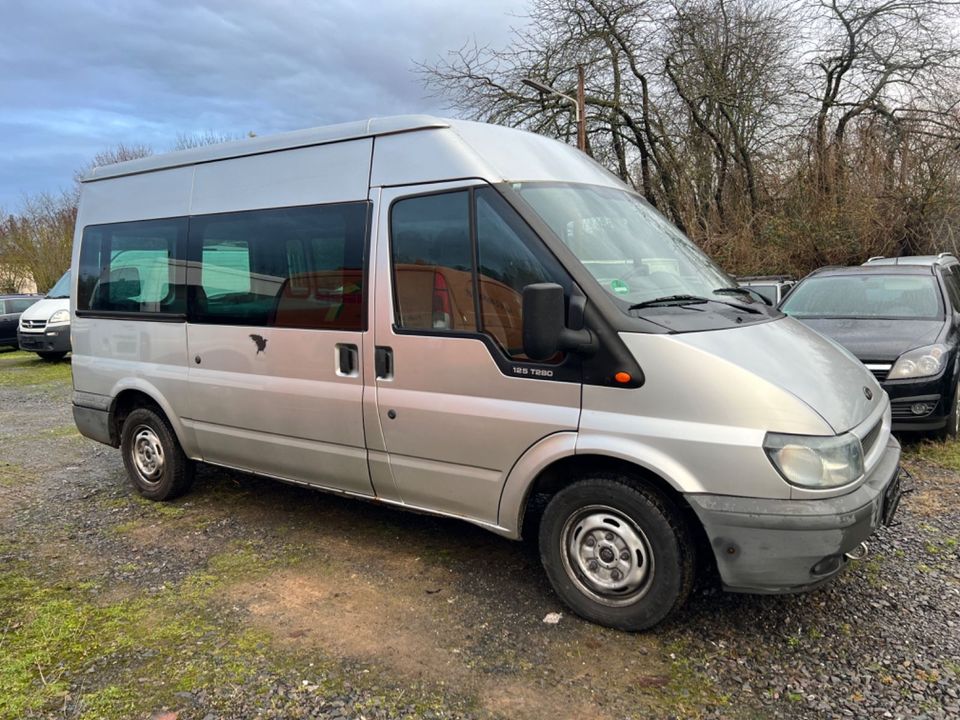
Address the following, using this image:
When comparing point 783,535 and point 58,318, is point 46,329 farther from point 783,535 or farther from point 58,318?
point 783,535

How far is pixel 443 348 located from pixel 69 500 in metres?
3.82

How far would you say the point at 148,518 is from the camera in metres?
5.11

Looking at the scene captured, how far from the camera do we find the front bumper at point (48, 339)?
14.7 m

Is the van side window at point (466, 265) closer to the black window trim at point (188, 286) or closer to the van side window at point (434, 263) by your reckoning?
the van side window at point (434, 263)

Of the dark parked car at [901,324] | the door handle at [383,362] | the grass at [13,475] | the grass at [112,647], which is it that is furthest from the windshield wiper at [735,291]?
the grass at [13,475]

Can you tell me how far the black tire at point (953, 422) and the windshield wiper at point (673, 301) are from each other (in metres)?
3.71

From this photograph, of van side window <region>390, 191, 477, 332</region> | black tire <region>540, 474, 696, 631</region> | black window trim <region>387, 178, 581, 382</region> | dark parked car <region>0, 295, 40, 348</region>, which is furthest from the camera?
dark parked car <region>0, 295, 40, 348</region>

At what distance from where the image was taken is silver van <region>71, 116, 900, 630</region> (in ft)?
9.76

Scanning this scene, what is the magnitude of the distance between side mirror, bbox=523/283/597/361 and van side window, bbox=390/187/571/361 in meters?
0.18

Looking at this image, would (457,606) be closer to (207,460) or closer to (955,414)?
(207,460)

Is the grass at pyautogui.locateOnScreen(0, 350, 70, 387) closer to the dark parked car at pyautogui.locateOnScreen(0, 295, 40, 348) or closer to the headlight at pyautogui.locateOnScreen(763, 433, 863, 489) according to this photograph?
the dark parked car at pyautogui.locateOnScreen(0, 295, 40, 348)

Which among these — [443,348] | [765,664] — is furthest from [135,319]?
[765,664]

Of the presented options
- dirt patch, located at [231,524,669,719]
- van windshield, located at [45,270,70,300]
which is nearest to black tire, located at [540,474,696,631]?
dirt patch, located at [231,524,669,719]

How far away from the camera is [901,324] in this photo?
6.50 metres
